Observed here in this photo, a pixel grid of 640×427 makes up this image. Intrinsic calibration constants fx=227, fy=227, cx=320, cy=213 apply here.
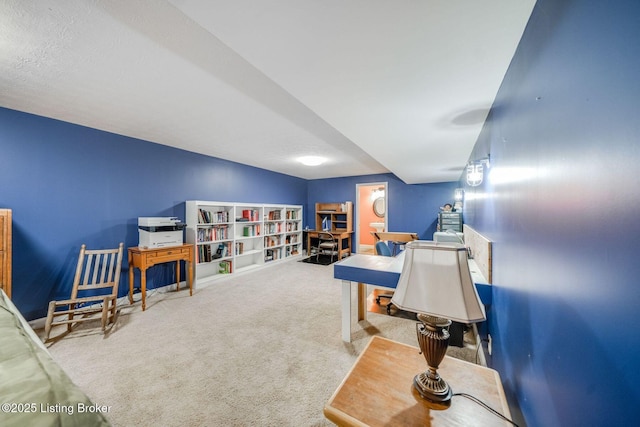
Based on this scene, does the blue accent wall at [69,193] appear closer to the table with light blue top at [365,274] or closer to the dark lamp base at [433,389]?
Answer: the table with light blue top at [365,274]

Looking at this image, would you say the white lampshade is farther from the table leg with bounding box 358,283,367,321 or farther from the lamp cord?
the table leg with bounding box 358,283,367,321

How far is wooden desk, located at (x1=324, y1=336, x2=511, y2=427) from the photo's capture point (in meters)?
0.88

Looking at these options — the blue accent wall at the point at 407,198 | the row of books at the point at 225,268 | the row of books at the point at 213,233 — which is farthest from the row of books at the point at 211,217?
the blue accent wall at the point at 407,198

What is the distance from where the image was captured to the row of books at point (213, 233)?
4.09 meters

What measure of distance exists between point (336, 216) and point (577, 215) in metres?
6.18

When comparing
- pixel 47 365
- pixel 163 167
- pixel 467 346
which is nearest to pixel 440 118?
pixel 467 346

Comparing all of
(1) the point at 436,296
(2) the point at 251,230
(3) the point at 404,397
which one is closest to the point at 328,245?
(2) the point at 251,230

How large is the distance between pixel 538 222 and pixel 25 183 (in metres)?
4.38

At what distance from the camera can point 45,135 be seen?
2.63 metres

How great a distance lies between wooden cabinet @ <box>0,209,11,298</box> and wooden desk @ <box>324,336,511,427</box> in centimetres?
319

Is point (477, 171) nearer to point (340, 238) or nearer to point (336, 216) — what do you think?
point (340, 238)

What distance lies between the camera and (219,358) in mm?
2047

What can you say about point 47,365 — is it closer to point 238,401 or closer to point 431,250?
point 238,401

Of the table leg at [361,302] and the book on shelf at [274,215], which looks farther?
the book on shelf at [274,215]
